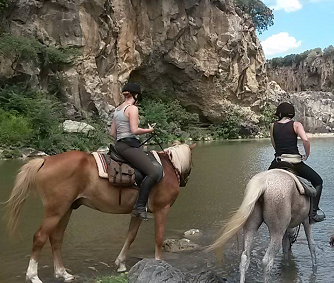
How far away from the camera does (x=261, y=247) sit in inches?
255

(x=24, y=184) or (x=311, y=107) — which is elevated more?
(x=311, y=107)

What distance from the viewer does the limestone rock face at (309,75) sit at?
261ft

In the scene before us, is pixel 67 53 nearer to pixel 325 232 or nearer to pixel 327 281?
pixel 325 232

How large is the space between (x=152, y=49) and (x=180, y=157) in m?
36.9

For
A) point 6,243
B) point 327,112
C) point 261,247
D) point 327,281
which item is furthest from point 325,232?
point 327,112

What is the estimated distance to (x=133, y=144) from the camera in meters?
5.59

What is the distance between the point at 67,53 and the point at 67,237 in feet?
80.5

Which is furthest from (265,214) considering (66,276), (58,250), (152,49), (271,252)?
(152,49)

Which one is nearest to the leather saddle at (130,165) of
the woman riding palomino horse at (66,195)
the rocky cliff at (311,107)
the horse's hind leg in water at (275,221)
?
the woman riding palomino horse at (66,195)

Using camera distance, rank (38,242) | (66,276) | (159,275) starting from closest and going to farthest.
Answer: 1. (159,275)
2. (38,242)
3. (66,276)

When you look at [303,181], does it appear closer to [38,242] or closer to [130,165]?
[130,165]

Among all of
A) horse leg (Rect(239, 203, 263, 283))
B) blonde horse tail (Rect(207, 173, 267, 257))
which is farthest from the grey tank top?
horse leg (Rect(239, 203, 263, 283))

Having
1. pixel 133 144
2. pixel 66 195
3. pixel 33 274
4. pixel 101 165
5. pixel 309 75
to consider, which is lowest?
pixel 33 274

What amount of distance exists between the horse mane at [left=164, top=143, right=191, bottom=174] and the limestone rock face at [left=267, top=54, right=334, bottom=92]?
247ft
